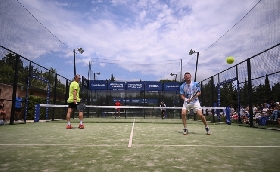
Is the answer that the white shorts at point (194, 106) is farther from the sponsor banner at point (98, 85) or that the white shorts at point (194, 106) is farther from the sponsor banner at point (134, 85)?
the sponsor banner at point (98, 85)

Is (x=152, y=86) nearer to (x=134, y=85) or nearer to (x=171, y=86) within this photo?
(x=134, y=85)

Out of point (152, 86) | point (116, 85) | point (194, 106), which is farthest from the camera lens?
point (116, 85)

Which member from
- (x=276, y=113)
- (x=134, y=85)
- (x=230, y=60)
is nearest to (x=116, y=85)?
(x=134, y=85)

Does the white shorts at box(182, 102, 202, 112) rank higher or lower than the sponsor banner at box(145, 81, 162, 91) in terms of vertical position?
lower

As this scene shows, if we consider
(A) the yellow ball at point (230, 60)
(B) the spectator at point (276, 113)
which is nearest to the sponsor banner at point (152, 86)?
(A) the yellow ball at point (230, 60)

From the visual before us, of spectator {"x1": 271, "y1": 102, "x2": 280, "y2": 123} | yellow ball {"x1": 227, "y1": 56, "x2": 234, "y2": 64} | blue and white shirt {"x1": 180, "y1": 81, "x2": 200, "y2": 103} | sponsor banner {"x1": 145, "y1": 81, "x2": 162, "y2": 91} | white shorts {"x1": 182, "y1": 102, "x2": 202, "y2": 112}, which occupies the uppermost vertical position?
yellow ball {"x1": 227, "y1": 56, "x2": 234, "y2": 64}

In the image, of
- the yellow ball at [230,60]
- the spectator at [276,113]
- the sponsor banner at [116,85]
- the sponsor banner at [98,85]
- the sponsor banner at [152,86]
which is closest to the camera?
the spectator at [276,113]

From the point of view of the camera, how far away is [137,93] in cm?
2061

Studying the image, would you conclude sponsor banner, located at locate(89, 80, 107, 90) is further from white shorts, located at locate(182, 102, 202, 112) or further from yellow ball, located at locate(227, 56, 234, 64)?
white shorts, located at locate(182, 102, 202, 112)

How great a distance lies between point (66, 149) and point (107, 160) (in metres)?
1.14

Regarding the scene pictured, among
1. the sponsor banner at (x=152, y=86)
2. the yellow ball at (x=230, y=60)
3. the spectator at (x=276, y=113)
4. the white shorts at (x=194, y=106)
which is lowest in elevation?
the spectator at (x=276, y=113)

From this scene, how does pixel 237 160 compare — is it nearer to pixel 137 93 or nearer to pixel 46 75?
pixel 46 75

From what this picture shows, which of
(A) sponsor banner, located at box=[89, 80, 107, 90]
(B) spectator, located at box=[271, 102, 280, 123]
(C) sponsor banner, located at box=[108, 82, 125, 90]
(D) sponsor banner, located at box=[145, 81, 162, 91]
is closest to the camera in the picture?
(B) spectator, located at box=[271, 102, 280, 123]

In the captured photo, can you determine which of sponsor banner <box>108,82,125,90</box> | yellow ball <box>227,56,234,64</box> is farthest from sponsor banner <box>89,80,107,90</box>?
yellow ball <box>227,56,234,64</box>
